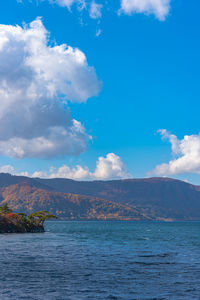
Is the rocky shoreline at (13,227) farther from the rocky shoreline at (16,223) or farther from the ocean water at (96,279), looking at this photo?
the ocean water at (96,279)

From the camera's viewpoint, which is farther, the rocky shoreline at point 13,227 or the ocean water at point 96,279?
the rocky shoreline at point 13,227

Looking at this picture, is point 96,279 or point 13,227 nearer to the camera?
point 96,279

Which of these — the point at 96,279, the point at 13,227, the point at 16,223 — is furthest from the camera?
the point at 16,223

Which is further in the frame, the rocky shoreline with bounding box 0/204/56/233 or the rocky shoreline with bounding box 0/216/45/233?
the rocky shoreline with bounding box 0/204/56/233

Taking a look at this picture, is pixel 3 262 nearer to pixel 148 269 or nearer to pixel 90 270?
pixel 90 270

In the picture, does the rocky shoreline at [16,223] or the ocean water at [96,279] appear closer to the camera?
the ocean water at [96,279]

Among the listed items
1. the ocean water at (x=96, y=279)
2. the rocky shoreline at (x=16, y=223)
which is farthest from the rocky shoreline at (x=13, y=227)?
the ocean water at (x=96, y=279)

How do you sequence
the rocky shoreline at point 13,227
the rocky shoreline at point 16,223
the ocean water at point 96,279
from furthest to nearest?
the rocky shoreline at point 16,223 → the rocky shoreline at point 13,227 → the ocean water at point 96,279

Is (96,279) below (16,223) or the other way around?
below

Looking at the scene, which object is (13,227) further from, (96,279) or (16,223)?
A: (96,279)

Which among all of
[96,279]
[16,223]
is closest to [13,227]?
[16,223]

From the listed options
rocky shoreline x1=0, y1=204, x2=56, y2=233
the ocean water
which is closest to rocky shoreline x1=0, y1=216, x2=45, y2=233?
rocky shoreline x1=0, y1=204, x2=56, y2=233

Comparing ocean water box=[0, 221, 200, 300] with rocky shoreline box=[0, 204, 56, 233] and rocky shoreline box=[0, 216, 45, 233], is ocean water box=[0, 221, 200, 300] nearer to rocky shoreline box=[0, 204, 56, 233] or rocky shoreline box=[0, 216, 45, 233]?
rocky shoreline box=[0, 216, 45, 233]

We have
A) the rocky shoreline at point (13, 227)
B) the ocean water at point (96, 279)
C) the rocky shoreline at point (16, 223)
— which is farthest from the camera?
the rocky shoreline at point (16, 223)
